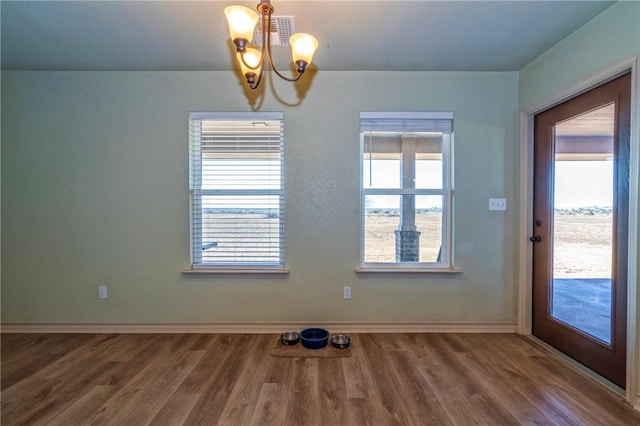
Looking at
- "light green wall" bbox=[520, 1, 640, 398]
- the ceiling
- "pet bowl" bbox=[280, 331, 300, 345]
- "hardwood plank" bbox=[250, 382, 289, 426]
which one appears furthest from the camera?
"pet bowl" bbox=[280, 331, 300, 345]

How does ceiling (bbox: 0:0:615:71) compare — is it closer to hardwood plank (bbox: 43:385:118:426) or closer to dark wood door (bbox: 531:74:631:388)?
dark wood door (bbox: 531:74:631:388)

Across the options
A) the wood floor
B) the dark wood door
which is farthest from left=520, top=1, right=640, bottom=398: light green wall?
the wood floor

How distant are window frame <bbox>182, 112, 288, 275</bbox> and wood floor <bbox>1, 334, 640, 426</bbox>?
653 mm

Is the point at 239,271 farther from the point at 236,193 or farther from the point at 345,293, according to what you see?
the point at 345,293

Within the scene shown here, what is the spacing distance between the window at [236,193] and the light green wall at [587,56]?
93.6 inches

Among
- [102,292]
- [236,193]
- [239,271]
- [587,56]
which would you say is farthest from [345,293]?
[587,56]

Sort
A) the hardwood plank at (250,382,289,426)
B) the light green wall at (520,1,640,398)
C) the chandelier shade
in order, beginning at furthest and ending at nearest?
the light green wall at (520,1,640,398) → the hardwood plank at (250,382,289,426) → the chandelier shade

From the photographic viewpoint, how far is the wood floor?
5.06 feet

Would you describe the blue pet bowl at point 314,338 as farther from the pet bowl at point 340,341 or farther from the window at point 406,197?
the window at point 406,197

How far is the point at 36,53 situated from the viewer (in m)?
2.26

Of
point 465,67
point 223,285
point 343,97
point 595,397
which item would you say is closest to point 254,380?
point 223,285

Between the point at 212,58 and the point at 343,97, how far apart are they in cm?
124

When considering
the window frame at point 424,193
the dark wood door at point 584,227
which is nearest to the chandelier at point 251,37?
the window frame at point 424,193

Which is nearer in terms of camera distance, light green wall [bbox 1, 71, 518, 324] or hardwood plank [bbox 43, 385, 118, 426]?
hardwood plank [bbox 43, 385, 118, 426]
